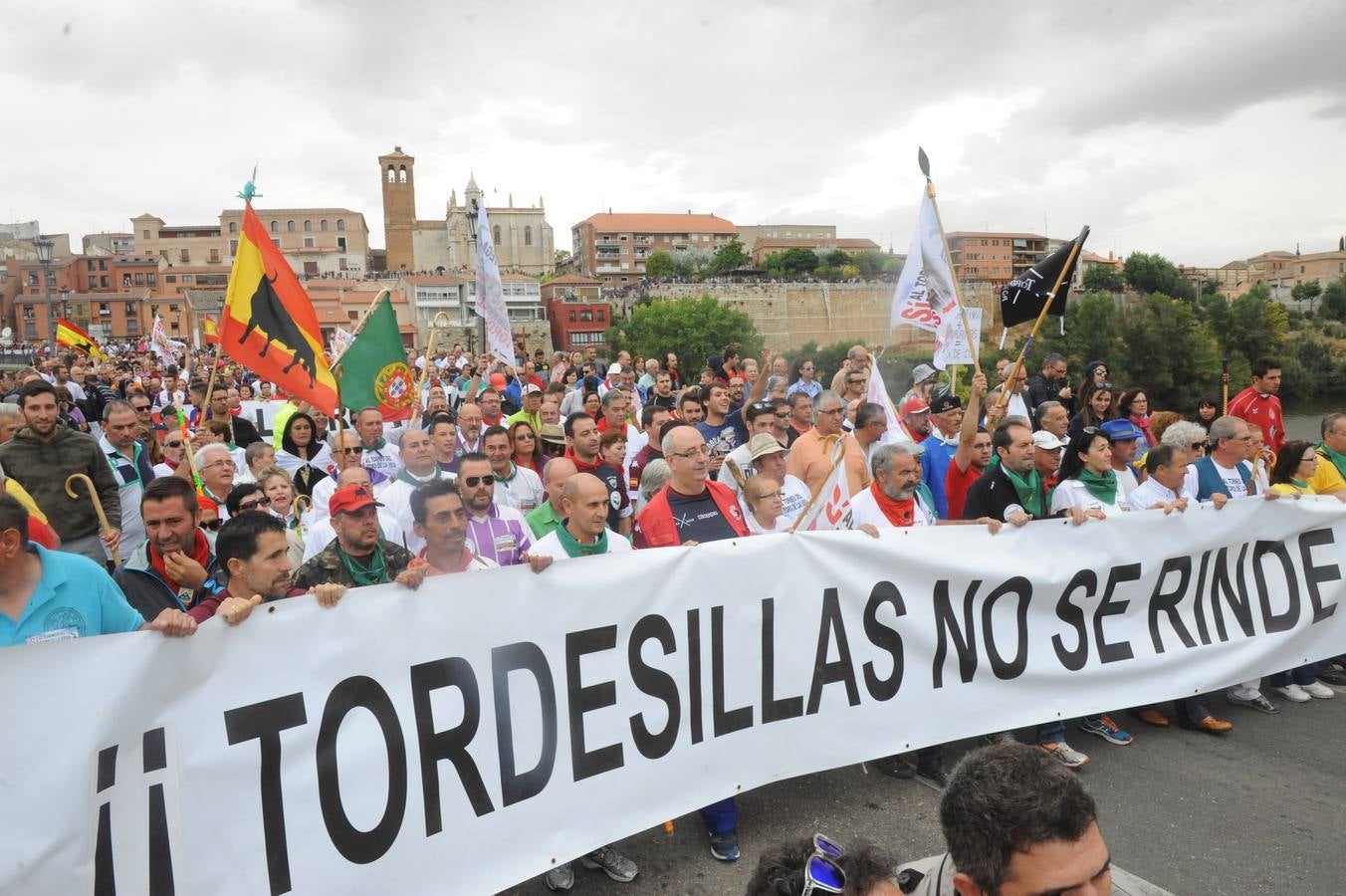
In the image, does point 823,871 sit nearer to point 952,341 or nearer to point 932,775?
point 932,775

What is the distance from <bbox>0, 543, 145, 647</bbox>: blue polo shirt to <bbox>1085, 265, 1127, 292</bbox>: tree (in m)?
105

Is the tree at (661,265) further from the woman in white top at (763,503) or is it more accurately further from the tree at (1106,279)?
the woman in white top at (763,503)

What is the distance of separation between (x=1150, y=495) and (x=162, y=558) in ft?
16.5

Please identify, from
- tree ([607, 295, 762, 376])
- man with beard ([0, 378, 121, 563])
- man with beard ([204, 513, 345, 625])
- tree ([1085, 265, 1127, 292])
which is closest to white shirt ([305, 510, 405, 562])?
man with beard ([204, 513, 345, 625])

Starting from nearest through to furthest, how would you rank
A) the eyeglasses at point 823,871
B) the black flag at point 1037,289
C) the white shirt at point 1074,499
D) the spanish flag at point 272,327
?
the eyeglasses at point 823,871 < the white shirt at point 1074,499 < the spanish flag at point 272,327 < the black flag at point 1037,289

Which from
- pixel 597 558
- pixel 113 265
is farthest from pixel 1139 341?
pixel 113 265

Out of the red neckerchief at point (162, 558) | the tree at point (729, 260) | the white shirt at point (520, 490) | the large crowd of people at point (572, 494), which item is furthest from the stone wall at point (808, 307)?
the red neckerchief at point (162, 558)

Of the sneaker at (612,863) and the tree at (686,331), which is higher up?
the tree at (686,331)

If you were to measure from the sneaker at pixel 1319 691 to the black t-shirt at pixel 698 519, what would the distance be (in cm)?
367

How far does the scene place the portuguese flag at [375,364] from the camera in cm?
632

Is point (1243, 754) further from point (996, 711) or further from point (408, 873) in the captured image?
point (408, 873)

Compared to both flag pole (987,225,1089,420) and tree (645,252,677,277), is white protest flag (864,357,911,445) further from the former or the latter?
tree (645,252,677,277)

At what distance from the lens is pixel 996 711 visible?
429 cm

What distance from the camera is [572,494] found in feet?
13.2
